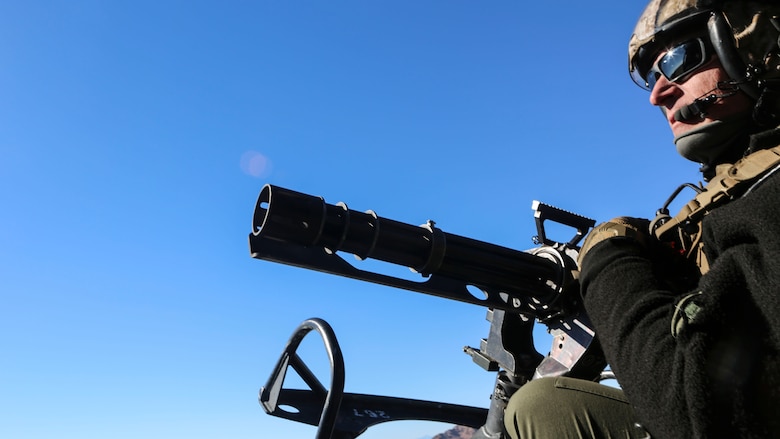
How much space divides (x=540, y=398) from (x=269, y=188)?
1.62 m

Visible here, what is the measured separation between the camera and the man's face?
7.75 ft

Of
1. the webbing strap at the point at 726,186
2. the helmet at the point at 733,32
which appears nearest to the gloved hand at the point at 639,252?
the webbing strap at the point at 726,186

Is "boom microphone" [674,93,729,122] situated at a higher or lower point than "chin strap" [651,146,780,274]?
higher

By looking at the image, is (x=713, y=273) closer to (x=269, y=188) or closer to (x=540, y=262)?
(x=269, y=188)

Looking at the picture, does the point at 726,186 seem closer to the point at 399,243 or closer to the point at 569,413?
the point at 569,413

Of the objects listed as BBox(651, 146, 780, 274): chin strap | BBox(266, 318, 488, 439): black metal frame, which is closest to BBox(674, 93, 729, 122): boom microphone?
BBox(651, 146, 780, 274): chin strap

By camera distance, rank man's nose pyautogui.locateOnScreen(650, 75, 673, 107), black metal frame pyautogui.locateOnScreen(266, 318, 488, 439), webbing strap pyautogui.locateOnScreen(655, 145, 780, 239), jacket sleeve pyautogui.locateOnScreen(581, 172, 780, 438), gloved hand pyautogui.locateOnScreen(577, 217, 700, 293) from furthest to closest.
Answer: black metal frame pyautogui.locateOnScreen(266, 318, 488, 439)
man's nose pyautogui.locateOnScreen(650, 75, 673, 107)
gloved hand pyautogui.locateOnScreen(577, 217, 700, 293)
webbing strap pyautogui.locateOnScreen(655, 145, 780, 239)
jacket sleeve pyautogui.locateOnScreen(581, 172, 780, 438)

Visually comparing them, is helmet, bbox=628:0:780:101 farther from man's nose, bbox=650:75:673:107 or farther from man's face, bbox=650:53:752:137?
man's nose, bbox=650:75:673:107

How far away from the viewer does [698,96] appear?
2447 millimetres

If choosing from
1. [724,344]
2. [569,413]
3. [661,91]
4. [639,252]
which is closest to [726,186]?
[639,252]

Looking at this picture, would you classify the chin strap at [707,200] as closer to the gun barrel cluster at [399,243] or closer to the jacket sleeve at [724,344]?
the jacket sleeve at [724,344]

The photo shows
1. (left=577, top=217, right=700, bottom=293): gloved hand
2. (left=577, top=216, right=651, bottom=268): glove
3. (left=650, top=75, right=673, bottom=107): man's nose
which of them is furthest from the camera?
(left=650, top=75, right=673, bottom=107): man's nose

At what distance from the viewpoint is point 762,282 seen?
54.9 inches

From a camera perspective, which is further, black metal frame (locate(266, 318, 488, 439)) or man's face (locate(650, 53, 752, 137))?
black metal frame (locate(266, 318, 488, 439))
